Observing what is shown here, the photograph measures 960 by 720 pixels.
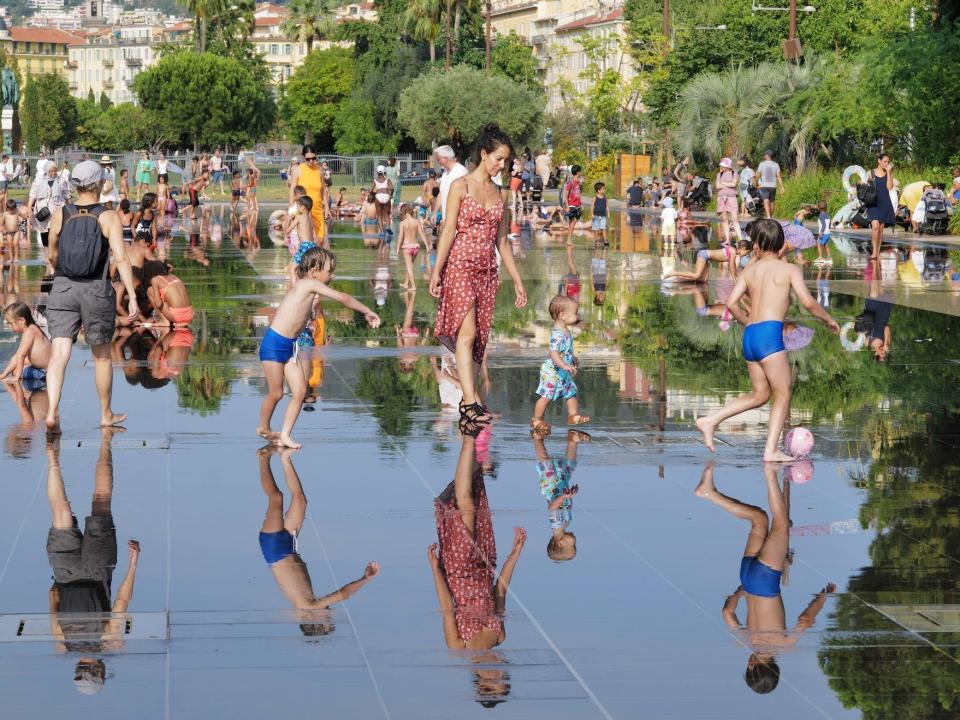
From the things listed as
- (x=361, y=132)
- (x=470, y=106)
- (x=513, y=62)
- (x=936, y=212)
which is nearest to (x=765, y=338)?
(x=936, y=212)

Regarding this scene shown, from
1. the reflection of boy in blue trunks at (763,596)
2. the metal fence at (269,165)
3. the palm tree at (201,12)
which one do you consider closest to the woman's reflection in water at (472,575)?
the reflection of boy in blue trunks at (763,596)

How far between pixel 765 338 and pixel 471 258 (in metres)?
2.16

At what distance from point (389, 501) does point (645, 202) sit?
42900mm

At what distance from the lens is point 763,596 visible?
6.54 meters

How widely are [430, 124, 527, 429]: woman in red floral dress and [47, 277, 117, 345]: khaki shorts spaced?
2.04 metres

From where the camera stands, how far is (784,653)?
581 cm

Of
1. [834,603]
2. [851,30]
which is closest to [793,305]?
[834,603]

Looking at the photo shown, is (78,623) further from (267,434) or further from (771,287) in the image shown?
(771,287)

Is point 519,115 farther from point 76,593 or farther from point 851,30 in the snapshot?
point 76,593

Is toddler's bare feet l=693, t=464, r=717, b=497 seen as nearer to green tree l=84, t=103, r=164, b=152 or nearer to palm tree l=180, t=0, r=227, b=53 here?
palm tree l=180, t=0, r=227, b=53

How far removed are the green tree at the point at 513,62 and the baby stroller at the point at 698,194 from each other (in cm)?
5371

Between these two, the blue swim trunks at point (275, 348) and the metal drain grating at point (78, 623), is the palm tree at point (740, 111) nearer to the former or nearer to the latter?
the blue swim trunks at point (275, 348)

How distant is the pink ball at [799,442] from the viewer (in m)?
9.63

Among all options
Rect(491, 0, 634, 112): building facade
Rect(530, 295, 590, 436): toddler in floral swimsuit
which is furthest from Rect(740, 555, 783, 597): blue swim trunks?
Rect(491, 0, 634, 112): building facade
